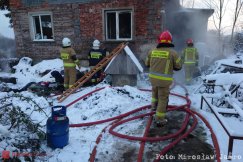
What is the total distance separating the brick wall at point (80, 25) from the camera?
948 cm

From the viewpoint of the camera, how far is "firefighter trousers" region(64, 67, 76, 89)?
7854mm

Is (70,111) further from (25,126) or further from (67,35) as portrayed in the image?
(67,35)

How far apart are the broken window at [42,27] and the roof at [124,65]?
16.2 ft

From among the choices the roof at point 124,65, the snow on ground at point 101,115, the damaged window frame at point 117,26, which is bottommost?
the snow on ground at point 101,115

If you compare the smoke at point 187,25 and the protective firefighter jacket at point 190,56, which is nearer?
the protective firefighter jacket at point 190,56

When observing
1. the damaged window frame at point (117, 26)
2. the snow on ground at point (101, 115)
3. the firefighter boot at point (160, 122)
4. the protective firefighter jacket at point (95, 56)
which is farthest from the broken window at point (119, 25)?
the firefighter boot at point (160, 122)

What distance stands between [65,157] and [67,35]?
782 cm

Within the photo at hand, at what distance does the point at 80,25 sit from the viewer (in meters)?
10.4

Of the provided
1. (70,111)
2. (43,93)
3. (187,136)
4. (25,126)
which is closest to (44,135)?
(25,126)

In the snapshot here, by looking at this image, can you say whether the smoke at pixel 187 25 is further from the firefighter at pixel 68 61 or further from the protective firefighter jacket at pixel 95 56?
the firefighter at pixel 68 61

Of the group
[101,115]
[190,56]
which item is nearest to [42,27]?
[190,56]

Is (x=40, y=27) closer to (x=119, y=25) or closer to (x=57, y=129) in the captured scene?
(x=119, y=25)

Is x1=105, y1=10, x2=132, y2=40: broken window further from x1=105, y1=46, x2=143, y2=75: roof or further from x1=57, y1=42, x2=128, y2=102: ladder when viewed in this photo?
x1=105, y1=46, x2=143, y2=75: roof

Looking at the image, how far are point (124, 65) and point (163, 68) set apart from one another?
301 centimetres
